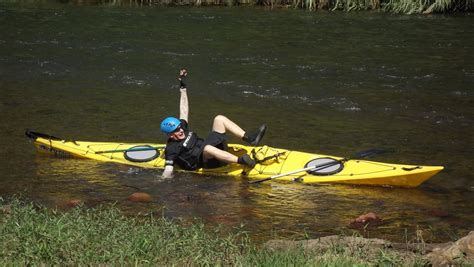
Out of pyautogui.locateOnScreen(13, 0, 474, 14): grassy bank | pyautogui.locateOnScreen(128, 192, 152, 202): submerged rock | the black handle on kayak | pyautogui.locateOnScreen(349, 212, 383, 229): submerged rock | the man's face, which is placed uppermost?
pyautogui.locateOnScreen(13, 0, 474, 14): grassy bank

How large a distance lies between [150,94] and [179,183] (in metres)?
5.35

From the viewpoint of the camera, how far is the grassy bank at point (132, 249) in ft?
17.7

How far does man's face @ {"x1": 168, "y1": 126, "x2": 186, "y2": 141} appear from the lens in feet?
31.3

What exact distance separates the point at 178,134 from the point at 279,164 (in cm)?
131

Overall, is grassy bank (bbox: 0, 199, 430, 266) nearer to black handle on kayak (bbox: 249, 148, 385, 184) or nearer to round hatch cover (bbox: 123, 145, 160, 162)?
black handle on kayak (bbox: 249, 148, 385, 184)

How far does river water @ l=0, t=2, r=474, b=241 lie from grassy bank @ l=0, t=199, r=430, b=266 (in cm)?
55

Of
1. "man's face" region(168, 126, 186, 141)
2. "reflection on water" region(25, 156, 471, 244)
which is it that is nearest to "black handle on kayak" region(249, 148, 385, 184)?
"reflection on water" region(25, 156, 471, 244)

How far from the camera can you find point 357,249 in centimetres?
567

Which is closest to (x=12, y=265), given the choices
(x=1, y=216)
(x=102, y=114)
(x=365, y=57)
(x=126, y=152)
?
(x=1, y=216)

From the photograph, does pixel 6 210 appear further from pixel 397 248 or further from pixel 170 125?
pixel 397 248

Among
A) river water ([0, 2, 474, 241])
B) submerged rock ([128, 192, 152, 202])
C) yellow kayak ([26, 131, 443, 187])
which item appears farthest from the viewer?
yellow kayak ([26, 131, 443, 187])

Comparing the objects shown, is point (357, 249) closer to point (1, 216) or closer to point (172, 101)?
point (1, 216)

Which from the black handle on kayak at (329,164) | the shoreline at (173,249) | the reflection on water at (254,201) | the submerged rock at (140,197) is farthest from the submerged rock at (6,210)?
the black handle on kayak at (329,164)

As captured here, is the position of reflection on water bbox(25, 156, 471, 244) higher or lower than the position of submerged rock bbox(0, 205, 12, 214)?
lower
